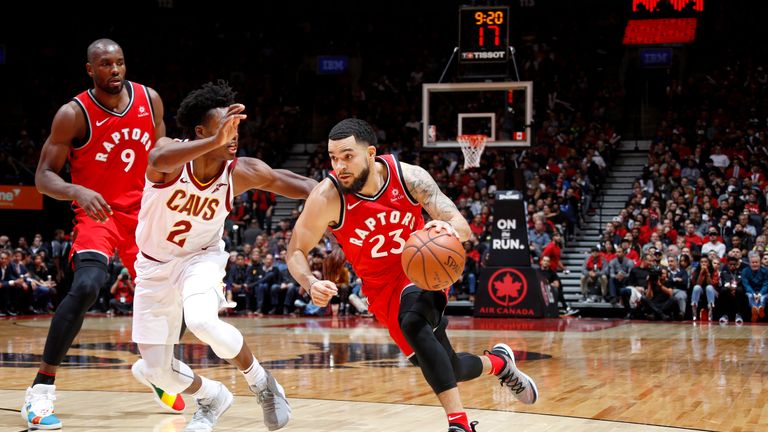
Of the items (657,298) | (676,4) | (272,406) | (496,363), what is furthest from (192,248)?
(676,4)

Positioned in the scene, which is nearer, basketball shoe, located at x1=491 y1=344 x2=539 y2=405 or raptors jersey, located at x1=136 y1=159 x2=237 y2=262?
raptors jersey, located at x1=136 y1=159 x2=237 y2=262

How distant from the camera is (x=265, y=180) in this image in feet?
15.6

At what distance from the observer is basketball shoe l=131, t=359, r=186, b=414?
4.81 metres

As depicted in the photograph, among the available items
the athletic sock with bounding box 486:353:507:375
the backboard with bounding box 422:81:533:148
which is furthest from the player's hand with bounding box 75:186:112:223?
the backboard with bounding box 422:81:533:148

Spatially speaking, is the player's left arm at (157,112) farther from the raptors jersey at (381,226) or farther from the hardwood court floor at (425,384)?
the hardwood court floor at (425,384)

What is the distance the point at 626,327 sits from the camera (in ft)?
42.7

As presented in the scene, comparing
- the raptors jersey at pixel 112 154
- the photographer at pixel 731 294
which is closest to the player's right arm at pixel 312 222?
the raptors jersey at pixel 112 154

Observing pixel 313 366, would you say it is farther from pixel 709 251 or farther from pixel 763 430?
pixel 709 251

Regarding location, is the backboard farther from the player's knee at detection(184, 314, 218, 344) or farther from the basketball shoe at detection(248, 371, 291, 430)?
the player's knee at detection(184, 314, 218, 344)

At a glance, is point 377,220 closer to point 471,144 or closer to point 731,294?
point 471,144

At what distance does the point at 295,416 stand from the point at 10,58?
23106mm

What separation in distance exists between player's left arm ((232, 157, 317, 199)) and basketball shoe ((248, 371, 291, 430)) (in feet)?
3.09

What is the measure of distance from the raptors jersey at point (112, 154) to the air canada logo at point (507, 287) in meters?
9.82

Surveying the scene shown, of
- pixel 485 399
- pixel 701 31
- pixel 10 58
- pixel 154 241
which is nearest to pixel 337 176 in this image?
pixel 154 241
